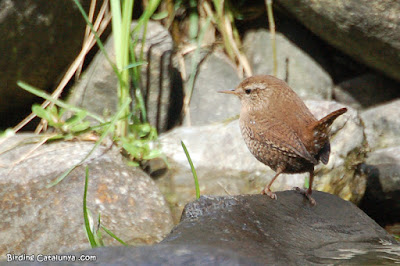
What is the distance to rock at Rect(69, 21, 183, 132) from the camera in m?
5.64

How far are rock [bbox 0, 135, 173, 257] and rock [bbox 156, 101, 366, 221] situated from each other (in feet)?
1.41

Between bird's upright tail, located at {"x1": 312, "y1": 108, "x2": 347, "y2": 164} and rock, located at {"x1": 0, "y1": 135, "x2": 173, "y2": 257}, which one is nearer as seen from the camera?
bird's upright tail, located at {"x1": 312, "y1": 108, "x2": 347, "y2": 164}

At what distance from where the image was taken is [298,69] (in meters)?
6.27

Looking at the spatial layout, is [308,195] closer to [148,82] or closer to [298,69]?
[148,82]

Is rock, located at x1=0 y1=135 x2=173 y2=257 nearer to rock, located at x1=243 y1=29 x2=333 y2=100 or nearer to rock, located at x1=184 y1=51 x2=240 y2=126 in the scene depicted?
rock, located at x1=184 y1=51 x2=240 y2=126

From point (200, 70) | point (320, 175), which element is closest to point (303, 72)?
point (200, 70)

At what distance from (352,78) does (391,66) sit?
0.55 meters

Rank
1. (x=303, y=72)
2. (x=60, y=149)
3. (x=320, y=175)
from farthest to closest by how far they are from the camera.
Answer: (x=303, y=72) < (x=320, y=175) < (x=60, y=149)

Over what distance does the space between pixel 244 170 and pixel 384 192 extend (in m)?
1.26

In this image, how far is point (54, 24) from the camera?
5.24 metres

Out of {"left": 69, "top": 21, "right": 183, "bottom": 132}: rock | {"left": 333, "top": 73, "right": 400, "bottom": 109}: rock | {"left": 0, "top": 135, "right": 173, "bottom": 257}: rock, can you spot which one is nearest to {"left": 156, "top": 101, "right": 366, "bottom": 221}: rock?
{"left": 0, "top": 135, "right": 173, "bottom": 257}: rock

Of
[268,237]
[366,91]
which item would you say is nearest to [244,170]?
[366,91]

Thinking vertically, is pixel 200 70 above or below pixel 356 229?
above

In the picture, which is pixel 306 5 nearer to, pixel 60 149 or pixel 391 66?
pixel 391 66
